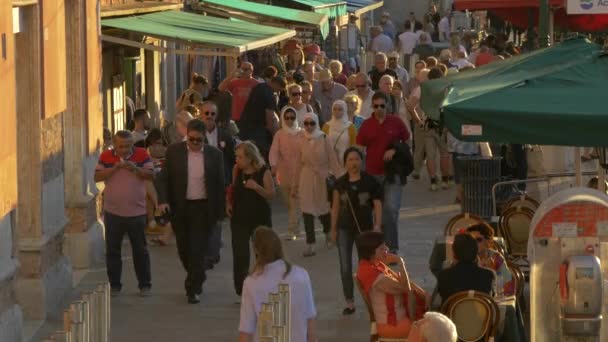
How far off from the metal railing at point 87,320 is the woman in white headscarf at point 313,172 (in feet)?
28.8

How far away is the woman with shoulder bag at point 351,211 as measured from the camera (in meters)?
14.8

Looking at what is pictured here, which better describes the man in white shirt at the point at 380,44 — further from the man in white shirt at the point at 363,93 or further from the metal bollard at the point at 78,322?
the metal bollard at the point at 78,322

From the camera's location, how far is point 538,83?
1220 cm

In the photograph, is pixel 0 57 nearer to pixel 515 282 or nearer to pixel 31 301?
pixel 31 301

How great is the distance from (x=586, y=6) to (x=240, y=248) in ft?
17.1

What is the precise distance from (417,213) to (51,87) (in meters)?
7.32

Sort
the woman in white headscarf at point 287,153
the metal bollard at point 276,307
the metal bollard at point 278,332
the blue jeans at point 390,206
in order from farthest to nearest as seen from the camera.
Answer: the woman in white headscarf at point 287,153
the blue jeans at point 390,206
the metal bollard at point 276,307
the metal bollard at point 278,332

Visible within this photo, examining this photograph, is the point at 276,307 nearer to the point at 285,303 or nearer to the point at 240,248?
the point at 285,303

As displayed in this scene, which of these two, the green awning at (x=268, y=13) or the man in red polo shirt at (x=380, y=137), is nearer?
the man in red polo shirt at (x=380, y=137)

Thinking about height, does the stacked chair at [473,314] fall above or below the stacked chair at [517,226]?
below

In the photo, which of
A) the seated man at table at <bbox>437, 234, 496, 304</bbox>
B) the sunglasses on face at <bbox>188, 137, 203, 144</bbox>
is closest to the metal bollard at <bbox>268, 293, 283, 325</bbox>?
the seated man at table at <bbox>437, 234, 496, 304</bbox>

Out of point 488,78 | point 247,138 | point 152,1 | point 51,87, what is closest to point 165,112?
point 152,1

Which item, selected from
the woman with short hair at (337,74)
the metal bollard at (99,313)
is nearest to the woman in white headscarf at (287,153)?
the woman with short hair at (337,74)

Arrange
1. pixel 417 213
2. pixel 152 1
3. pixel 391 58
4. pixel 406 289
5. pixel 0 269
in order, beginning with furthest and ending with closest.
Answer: pixel 391 58
pixel 152 1
pixel 417 213
pixel 0 269
pixel 406 289
